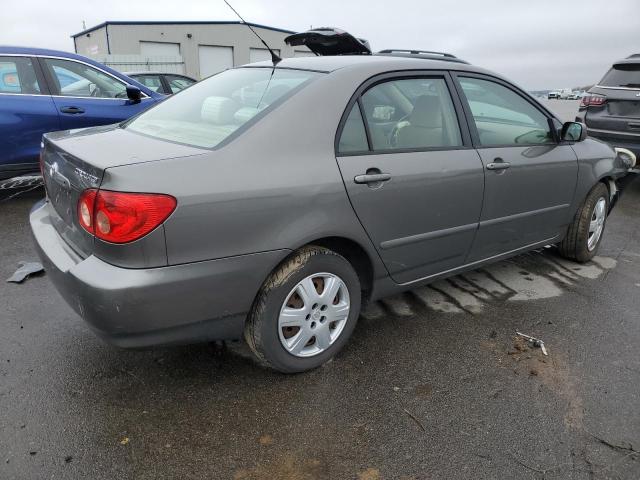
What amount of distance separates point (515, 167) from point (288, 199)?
1747mm

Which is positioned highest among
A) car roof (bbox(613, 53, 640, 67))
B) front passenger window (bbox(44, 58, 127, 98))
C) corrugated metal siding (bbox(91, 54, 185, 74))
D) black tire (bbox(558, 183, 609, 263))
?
car roof (bbox(613, 53, 640, 67))

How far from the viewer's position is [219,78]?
3.22 metres

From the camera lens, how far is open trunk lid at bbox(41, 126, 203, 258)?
7.00 ft

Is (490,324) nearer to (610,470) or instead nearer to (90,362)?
(610,470)

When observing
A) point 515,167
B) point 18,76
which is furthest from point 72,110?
point 515,167

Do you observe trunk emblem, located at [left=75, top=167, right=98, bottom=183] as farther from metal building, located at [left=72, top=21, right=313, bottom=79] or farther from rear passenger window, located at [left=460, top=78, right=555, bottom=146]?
metal building, located at [left=72, top=21, right=313, bottom=79]

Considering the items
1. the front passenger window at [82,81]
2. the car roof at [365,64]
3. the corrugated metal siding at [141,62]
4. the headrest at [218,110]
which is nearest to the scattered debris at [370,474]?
the headrest at [218,110]

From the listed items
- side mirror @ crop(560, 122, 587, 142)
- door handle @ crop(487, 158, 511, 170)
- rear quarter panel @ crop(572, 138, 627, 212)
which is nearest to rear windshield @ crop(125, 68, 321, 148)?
door handle @ crop(487, 158, 511, 170)

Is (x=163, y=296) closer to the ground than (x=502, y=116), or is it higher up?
closer to the ground

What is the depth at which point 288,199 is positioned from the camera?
226cm

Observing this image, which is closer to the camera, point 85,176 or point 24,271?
point 85,176

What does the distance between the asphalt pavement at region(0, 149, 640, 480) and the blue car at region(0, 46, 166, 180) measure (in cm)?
223

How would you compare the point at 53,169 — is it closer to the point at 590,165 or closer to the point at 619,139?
the point at 590,165

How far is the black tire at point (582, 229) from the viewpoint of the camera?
4102 mm
